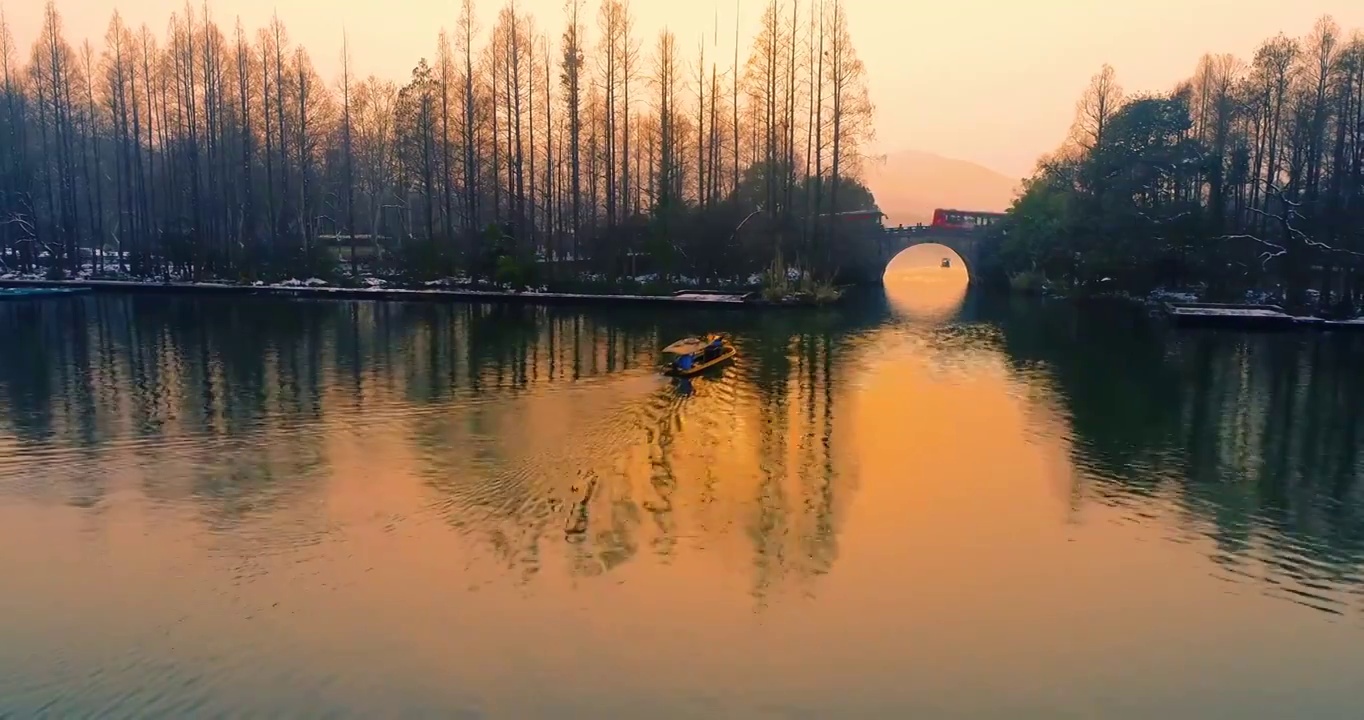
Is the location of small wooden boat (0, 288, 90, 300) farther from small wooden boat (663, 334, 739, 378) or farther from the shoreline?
small wooden boat (663, 334, 739, 378)

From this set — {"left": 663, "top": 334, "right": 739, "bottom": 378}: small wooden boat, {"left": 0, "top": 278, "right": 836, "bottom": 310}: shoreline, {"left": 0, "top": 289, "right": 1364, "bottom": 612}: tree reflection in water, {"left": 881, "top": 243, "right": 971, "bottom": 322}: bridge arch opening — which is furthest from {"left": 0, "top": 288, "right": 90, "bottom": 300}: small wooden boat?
{"left": 881, "top": 243, "right": 971, "bottom": 322}: bridge arch opening

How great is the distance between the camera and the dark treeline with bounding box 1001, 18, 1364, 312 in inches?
1506

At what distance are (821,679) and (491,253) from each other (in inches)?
1674

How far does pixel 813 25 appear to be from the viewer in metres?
48.9

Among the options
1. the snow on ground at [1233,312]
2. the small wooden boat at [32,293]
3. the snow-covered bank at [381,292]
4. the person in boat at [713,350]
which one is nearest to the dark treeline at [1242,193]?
the snow on ground at [1233,312]

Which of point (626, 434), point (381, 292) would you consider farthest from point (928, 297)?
point (626, 434)

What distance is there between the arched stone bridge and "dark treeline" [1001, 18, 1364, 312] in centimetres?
1310

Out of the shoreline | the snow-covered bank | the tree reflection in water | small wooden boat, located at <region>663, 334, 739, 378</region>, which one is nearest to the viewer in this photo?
the tree reflection in water

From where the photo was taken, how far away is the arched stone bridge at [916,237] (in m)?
61.5

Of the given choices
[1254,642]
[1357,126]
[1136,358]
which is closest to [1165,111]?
[1357,126]

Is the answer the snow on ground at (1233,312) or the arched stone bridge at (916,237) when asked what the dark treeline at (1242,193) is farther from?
the arched stone bridge at (916,237)

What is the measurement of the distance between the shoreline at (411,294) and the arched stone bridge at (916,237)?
17.4 metres

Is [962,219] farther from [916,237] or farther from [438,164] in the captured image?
[438,164]

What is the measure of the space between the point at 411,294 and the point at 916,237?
36.8 meters
